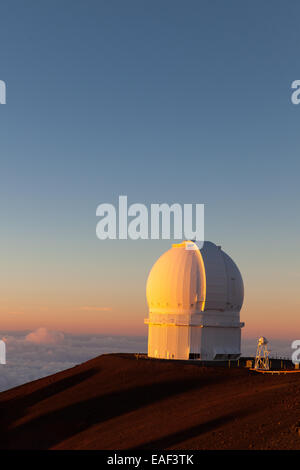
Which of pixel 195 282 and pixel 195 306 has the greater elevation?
pixel 195 282

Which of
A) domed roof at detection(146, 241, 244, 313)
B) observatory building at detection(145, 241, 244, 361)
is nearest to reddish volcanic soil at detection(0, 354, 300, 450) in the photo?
observatory building at detection(145, 241, 244, 361)

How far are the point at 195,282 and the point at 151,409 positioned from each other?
16.0 meters

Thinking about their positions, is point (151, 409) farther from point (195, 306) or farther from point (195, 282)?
point (195, 282)

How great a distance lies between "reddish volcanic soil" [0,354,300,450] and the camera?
2189 cm

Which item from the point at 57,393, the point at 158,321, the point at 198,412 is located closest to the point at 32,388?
the point at 57,393

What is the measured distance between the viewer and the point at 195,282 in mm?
44125

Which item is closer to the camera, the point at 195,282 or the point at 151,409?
the point at 151,409

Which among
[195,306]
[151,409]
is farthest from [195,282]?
[151,409]

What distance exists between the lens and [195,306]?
1736 inches

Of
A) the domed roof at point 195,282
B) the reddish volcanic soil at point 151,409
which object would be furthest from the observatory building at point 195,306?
the reddish volcanic soil at point 151,409

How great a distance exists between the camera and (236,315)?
152 ft

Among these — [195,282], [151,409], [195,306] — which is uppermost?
[195,282]

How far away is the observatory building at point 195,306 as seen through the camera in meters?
44.1
